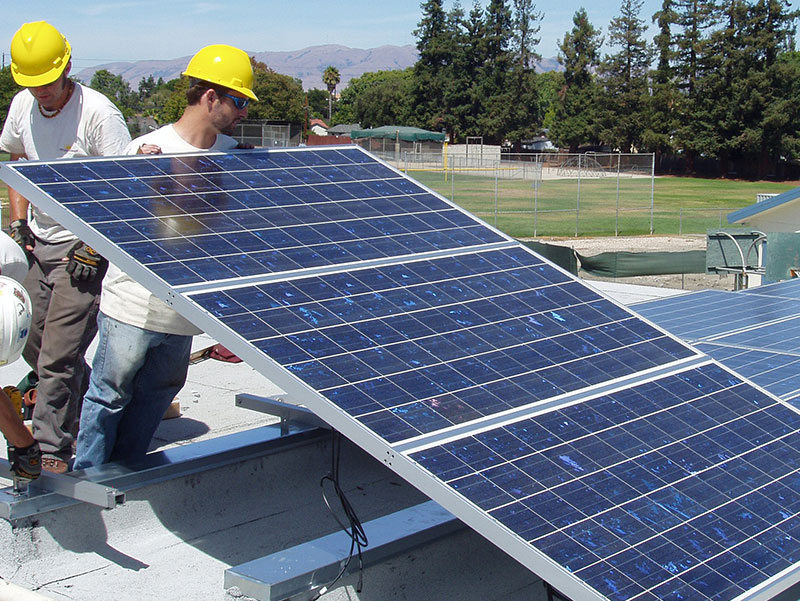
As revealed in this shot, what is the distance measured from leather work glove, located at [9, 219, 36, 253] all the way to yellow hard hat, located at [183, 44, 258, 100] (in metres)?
1.74

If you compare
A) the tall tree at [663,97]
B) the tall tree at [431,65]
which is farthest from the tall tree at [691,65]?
the tall tree at [431,65]

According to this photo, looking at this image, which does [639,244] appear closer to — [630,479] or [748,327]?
[748,327]

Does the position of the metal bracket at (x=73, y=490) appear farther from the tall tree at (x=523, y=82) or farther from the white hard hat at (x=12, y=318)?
the tall tree at (x=523, y=82)

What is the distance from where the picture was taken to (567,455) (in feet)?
11.9

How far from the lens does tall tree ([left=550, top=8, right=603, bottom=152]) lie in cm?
9981

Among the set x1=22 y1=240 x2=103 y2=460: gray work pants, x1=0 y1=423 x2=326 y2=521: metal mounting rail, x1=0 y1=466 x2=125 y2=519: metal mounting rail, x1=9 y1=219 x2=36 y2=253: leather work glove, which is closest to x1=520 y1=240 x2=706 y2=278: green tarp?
x1=0 y1=423 x2=326 y2=521: metal mounting rail

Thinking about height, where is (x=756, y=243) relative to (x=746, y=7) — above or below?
below

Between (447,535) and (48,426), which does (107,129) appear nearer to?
(48,426)

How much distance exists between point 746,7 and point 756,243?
75.0m

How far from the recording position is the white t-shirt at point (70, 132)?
18.9 ft

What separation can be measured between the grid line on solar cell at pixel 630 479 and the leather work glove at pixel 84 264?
3018 mm

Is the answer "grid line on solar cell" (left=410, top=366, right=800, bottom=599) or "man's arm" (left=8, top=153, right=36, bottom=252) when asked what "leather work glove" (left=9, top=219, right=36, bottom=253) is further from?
"grid line on solar cell" (left=410, top=366, right=800, bottom=599)

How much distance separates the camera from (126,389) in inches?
200

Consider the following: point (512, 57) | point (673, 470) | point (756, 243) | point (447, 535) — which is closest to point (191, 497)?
point (447, 535)
